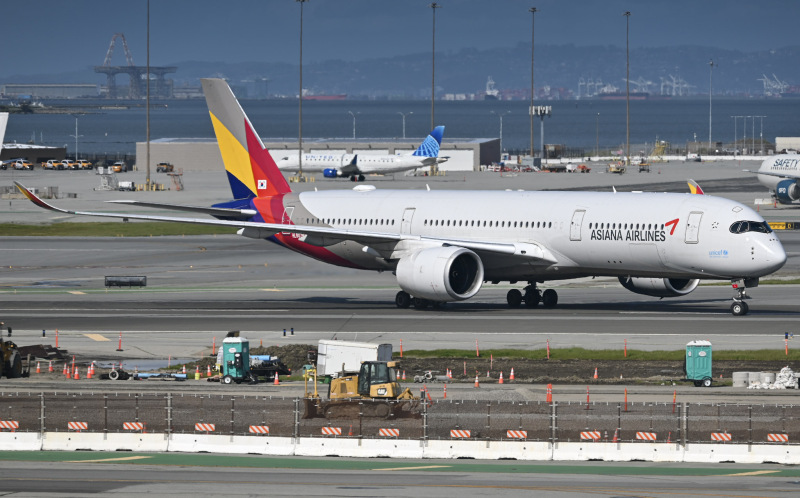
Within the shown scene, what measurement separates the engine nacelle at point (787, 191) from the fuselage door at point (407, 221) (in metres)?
66.8

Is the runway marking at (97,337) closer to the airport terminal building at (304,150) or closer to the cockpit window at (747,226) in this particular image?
the cockpit window at (747,226)

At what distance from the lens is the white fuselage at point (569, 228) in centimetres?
4981

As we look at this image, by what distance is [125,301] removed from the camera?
196 ft

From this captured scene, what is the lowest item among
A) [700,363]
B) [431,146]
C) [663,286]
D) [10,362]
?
[10,362]

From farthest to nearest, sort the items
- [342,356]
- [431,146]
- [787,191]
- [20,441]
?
[431,146] → [787,191] → [342,356] → [20,441]

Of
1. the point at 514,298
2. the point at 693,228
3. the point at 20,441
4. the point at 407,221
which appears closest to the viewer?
the point at 20,441

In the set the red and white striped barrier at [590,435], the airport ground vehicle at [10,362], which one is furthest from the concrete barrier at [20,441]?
the red and white striped barrier at [590,435]

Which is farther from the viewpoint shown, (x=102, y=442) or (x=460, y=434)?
(x=102, y=442)

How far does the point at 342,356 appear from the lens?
127 feet

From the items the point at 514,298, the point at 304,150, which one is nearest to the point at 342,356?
the point at 514,298

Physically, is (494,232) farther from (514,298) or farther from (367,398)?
(367,398)

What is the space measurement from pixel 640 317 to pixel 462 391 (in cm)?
1761

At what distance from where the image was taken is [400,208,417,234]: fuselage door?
57.3 m

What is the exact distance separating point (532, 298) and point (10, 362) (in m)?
25.4
